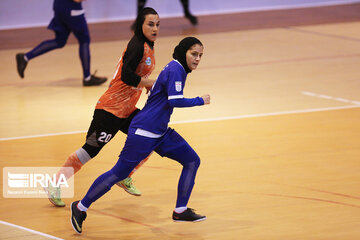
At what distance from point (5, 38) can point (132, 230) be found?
11273 millimetres

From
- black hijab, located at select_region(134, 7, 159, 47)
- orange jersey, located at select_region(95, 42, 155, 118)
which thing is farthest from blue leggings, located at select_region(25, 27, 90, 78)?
black hijab, located at select_region(134, 7, 159, 47)

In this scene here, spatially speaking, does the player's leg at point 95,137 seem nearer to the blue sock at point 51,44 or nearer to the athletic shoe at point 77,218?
the athletic shoe at point 77,218

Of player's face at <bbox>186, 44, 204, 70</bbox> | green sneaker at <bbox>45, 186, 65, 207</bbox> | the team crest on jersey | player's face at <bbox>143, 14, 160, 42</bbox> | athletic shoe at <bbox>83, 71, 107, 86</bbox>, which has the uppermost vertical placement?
player's face at <bbox>143, 14, 160, 42</bbox>

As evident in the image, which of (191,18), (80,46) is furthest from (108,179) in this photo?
(191,18)

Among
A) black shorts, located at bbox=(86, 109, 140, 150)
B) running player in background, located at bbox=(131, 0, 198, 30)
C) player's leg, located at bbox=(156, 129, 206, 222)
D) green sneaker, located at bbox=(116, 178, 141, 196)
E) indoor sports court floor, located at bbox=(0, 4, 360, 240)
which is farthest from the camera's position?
running player in background, located at bbox=(131, 0, 198, 30)

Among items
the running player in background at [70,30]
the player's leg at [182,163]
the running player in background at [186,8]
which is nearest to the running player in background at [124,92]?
the player's leg at [182,163]

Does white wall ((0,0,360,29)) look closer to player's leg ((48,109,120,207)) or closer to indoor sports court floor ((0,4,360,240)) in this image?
indoor sports court floor ((0,4,360,240))

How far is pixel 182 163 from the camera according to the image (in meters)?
5.85

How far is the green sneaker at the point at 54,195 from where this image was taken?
6320 millimetres

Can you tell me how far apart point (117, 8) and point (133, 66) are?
12.7 metres

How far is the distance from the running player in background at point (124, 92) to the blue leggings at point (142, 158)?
365 millimetres

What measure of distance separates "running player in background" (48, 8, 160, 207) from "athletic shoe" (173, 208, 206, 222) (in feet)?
1.80

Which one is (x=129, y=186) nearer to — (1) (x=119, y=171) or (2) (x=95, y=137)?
(2) (x=95, y=137)

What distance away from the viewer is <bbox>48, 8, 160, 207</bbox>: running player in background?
6008mm
